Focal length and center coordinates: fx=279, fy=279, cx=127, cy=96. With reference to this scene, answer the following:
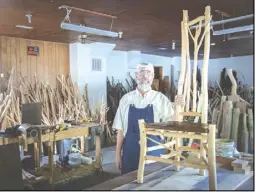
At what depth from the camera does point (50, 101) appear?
21.4ft

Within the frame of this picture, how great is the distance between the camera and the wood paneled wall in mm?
6148

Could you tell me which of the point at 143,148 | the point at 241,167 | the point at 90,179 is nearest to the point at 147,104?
the point at 143,148

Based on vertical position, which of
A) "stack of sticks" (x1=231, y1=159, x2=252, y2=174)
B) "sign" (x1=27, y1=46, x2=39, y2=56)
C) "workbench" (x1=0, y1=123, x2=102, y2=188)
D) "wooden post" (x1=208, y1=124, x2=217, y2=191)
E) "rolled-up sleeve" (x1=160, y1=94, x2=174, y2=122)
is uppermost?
"sign" (x1=27, y1=46, x2=39, y2=56)

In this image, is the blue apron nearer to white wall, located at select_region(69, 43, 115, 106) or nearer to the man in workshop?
the man in workshop

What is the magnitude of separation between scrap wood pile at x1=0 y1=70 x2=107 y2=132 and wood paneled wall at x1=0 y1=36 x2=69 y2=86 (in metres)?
0.19

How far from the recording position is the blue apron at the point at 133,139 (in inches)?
104

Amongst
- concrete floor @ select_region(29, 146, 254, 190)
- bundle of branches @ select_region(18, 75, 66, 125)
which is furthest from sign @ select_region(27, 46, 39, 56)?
concrete floor @ select_region(29, 146, 254, 190)

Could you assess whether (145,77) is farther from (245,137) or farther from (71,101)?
(71,101)

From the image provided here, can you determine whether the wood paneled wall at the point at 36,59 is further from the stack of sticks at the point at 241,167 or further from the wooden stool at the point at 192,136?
the stack of sticks at the point at 241,167

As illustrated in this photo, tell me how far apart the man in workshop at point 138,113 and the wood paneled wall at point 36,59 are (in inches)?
172

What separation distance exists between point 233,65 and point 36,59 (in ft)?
26.9

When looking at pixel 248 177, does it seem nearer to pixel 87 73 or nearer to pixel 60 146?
pixel 60 146

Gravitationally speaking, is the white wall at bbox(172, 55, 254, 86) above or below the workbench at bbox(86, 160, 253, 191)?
above

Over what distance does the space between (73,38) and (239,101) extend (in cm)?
388
